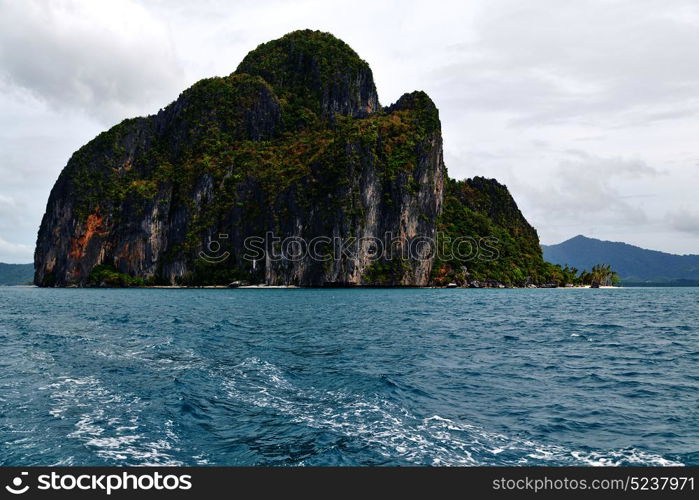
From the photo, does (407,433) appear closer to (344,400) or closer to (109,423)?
(344,400)

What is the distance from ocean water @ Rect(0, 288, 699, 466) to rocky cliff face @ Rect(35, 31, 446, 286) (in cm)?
10626

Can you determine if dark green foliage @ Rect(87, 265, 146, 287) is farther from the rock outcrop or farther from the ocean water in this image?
the ocean water

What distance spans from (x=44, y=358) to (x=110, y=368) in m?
5.28

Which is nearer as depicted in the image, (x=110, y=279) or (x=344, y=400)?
(x=344, y=400)

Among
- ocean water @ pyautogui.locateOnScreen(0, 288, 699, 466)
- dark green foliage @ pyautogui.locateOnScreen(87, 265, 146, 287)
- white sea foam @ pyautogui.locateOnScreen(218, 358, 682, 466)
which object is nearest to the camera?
white sea foam @ pyautogui.locateOnScreen(218, 358, 682, 466)

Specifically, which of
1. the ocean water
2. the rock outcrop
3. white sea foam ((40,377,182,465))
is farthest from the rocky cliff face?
white sea foam ((40,377,182,465))

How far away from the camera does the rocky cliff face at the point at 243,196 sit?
139 meters

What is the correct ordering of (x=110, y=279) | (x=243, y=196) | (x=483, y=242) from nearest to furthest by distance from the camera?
Answer: (x=110, y=279) → (x=243, y=196) → (x=483, y=242)

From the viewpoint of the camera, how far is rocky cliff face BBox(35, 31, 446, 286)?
138625 millimetres

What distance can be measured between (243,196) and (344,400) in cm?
14179

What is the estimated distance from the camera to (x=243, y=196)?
502 feet

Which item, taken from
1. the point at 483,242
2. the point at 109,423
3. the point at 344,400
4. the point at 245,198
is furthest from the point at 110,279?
the point at 344,400

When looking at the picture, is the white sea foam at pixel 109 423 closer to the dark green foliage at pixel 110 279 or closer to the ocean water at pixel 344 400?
the ocean water at pixel 344 400
